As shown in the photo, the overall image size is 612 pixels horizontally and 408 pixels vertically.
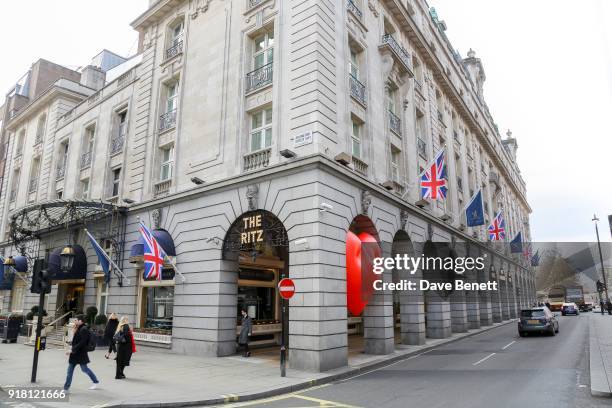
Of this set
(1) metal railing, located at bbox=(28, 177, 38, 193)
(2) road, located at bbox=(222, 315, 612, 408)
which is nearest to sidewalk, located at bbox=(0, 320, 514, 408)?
(2) road, located at bbox=(222, 315, 612, 408)

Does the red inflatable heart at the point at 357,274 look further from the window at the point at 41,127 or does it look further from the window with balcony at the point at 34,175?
the window at the point at 41,127

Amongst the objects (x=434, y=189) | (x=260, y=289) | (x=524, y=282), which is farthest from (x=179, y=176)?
(x=524, y=282)

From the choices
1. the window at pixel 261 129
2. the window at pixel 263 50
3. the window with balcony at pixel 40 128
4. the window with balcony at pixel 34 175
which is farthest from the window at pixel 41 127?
the window at pixel 261 129

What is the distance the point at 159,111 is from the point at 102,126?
6.64 meters

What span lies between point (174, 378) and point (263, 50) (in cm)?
1341

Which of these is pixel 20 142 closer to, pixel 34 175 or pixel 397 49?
pixel 34 175

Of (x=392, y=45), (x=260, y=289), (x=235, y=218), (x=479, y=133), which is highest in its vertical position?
(x=479, y=133)

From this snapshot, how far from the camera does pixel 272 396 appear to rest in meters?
10.5

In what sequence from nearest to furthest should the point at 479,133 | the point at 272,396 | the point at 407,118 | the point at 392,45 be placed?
the point at 272,396 → the point at 392,45 → the point at 407,118 → the point at 479,133

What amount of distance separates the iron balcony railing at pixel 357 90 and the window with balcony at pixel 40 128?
1095 inches

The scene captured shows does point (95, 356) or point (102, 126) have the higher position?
point (102, 126)

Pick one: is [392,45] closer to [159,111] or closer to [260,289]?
[159,111]

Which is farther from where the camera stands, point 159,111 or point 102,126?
point 102,126

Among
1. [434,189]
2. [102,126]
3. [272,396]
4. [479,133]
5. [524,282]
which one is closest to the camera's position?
[272,396]
